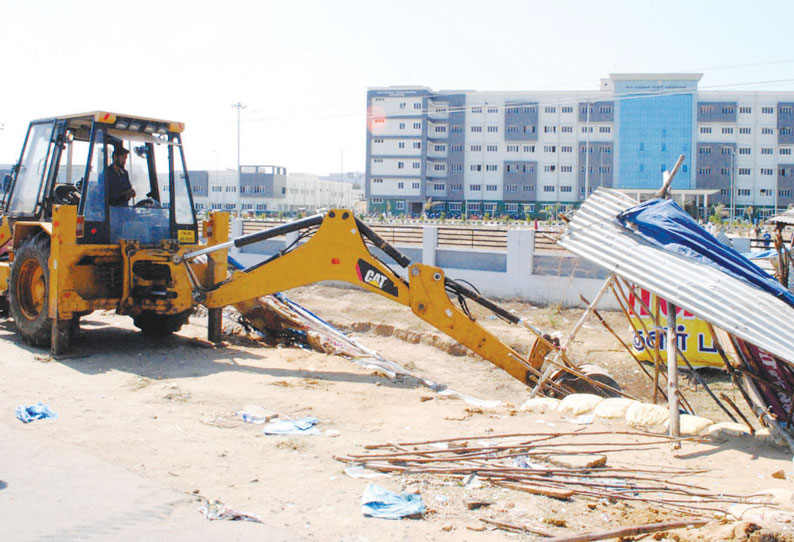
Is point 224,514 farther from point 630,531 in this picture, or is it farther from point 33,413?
point 33,413

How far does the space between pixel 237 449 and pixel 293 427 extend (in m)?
0.77

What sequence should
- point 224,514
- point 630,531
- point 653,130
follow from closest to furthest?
1. point 630,531
2. point 224,514
3. point 653,130

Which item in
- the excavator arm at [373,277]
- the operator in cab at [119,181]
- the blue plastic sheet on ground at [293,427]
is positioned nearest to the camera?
the blue plastic sheet on ground at [293,427]

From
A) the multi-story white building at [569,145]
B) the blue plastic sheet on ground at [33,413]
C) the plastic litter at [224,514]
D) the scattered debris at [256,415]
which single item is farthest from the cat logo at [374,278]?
the multi-story white building at [569,145]

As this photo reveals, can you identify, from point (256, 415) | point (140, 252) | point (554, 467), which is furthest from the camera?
point (140, 252)

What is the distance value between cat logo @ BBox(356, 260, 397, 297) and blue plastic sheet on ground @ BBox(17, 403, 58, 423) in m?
3.70

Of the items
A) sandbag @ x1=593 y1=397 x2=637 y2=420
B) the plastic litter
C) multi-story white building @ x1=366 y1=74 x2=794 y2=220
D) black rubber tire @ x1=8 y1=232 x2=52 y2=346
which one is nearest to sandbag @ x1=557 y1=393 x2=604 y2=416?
sandbag @ x1=593 y1=397 x2=637 y2=420

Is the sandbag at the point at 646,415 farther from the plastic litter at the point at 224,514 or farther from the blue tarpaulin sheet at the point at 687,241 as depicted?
the plastic litter at the point at 224,514

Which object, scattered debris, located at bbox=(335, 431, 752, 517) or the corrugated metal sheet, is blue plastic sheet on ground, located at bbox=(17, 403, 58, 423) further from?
the corrugated metal sheet

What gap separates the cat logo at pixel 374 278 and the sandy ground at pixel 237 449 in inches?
47.5

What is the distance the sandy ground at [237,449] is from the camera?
4.50 metres

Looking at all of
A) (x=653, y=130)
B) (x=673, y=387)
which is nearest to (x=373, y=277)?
(x=673, y=387)

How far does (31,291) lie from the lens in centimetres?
994

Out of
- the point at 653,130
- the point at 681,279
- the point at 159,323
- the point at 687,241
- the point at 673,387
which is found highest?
the point at 653,130
